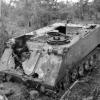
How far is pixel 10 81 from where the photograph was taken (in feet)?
23.5

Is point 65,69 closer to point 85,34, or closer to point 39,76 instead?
point 39,76

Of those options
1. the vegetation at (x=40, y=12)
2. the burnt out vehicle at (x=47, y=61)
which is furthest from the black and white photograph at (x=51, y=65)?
the vegetation at (x=40, y=12)

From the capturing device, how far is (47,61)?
646cm

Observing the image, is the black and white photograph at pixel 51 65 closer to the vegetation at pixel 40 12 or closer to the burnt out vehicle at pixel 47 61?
the burnt out vehicle at pixel 47 61

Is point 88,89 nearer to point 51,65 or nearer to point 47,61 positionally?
point 51,65

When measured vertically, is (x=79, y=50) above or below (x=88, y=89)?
above

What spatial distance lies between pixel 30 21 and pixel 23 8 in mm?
1340

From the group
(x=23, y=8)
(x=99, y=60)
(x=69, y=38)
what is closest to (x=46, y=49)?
(x=69, y=38)

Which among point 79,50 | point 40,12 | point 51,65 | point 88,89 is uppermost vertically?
point 40,12

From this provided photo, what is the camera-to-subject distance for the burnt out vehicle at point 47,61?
6234mm

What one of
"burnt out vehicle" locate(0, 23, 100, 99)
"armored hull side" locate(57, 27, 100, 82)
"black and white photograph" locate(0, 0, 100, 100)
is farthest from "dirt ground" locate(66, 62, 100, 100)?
"armored hull side" locate(57, 27, 100, 82)

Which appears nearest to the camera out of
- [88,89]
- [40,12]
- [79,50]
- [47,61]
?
[47,61]

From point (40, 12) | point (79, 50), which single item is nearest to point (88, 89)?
point (79, 50)

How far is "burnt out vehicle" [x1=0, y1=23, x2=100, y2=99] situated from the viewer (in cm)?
623
